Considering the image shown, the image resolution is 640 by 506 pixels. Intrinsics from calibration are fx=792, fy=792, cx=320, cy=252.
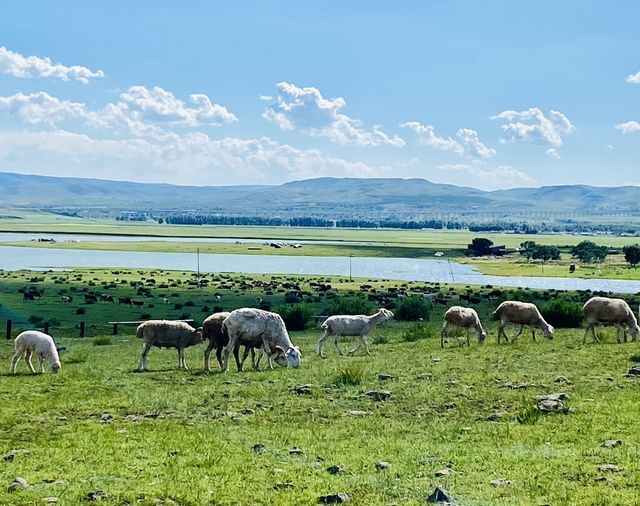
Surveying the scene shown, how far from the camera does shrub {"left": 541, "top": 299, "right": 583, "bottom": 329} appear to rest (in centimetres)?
3612

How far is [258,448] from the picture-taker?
12148 millimetres

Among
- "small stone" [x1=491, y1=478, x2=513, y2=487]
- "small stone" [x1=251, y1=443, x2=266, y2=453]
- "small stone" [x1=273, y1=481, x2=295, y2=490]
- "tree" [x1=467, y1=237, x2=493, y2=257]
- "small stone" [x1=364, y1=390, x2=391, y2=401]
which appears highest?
"small stone" [x1=491, y1=478, x2=513, y2=487]

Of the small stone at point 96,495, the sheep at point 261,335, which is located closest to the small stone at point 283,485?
the small stone at point 96,495

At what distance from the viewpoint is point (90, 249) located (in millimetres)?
193750

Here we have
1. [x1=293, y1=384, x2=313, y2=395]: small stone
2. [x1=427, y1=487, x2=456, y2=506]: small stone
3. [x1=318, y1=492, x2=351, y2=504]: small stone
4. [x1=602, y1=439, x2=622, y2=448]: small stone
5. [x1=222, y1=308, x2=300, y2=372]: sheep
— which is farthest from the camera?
[x1=222, y1=308, x2=300, y2=372]: sheep

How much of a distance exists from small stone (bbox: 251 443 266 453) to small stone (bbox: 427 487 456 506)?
3378 millimetres

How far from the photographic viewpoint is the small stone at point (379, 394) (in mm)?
16109

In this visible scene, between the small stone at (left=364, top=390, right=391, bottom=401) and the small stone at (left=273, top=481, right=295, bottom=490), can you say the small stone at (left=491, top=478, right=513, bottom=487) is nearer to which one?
the small stone at (left=273, top=481, right=295, bottom=490)

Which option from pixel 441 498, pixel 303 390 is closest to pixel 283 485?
pixel 441 498

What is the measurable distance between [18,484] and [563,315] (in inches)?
1185

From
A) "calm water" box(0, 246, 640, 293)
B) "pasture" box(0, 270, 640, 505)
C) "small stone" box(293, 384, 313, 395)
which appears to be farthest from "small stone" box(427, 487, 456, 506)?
"calm water" box(0, 246, 640, 293)

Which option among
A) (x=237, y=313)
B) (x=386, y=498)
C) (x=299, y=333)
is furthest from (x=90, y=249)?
(x=386, y=498)

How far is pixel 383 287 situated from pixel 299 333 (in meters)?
51.6

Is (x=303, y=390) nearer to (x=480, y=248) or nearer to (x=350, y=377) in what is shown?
(x=350, y=377)
